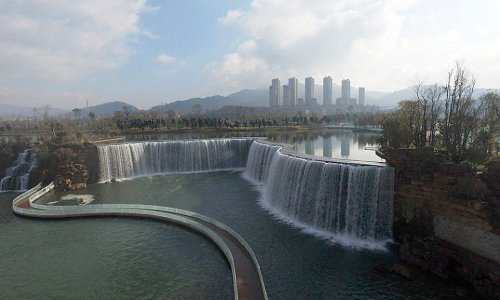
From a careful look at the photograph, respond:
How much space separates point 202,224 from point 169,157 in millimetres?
20808

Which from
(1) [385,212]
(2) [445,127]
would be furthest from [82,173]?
(2) [445,127]

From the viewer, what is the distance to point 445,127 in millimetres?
22969

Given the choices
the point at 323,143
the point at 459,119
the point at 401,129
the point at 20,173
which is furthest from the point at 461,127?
the point at 20,173

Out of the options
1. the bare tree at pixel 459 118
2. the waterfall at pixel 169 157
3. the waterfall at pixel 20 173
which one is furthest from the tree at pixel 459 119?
the waterfall at pixel 20 173

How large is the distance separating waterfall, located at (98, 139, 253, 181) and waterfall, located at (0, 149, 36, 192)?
293 inches

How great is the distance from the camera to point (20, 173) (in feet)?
117

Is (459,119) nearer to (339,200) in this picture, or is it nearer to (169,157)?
(339,200)

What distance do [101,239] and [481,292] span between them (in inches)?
759

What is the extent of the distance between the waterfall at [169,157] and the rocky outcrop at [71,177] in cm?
194

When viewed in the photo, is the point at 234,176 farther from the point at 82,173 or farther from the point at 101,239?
the point at 101,239

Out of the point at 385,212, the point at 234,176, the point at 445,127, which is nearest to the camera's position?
the point at 385,212

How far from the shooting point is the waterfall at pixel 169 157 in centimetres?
3684

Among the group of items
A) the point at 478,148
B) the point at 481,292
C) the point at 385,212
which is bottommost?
the point at 481,292

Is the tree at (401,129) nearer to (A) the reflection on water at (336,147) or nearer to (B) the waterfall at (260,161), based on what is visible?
(A) the reflection on water at (336,147)
